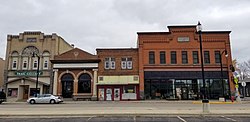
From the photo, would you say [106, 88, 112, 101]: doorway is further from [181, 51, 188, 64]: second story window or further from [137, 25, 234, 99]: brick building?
[181, 51, 188, 64]: second story window

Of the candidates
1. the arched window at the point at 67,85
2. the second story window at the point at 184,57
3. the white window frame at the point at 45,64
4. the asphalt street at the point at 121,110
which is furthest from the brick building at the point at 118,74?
the asphalt street at the point at 121,110

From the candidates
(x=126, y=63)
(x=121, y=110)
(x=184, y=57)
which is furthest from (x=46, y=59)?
(x=121, y=110)

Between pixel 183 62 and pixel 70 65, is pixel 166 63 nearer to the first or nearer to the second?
pixel 183 62

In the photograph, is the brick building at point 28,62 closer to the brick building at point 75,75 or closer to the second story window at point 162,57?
the brick building at point 75,75

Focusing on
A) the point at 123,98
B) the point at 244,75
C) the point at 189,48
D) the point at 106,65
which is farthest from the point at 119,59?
the point at 244,75

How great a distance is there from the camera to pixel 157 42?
36.5 metres

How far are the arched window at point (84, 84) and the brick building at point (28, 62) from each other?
5.15 m

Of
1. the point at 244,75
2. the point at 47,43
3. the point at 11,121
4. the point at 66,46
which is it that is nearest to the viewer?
the point at 11,121

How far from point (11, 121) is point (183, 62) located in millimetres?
28299

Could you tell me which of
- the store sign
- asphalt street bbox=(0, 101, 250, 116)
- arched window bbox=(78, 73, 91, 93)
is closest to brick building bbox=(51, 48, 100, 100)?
arched window bbox=(78, 73, 91, 93)

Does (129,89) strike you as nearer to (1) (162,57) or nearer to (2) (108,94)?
(2) (108,94)

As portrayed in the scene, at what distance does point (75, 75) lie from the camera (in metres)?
36.5

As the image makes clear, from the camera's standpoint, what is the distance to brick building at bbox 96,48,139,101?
35.4 meters

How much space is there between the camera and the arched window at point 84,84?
36.2 metres
